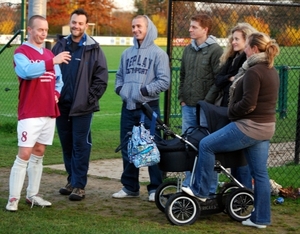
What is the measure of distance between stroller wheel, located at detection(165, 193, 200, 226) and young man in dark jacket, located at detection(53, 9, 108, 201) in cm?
149

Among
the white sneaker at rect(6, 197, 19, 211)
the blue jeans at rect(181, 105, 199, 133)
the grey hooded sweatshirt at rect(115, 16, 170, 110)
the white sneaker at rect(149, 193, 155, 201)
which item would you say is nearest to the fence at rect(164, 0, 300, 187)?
the blue jeans at rect(181, 105, 199, 133)

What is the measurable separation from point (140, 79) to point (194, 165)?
1.41 metres

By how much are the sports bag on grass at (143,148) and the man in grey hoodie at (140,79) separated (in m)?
0.80

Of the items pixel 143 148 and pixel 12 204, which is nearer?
pixel 143 148

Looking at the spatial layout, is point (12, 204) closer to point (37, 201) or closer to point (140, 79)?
point (37, 201)

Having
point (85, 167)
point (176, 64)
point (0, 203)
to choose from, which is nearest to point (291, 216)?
point (85, 167)

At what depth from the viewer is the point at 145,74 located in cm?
820

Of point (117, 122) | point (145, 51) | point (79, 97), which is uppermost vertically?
point (145, 51)

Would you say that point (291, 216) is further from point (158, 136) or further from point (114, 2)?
point (114, 2)

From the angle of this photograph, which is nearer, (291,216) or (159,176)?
(291,216)

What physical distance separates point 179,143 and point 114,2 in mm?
43359

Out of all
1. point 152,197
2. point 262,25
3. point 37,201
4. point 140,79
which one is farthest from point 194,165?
point 262,25

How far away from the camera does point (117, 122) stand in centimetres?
1662

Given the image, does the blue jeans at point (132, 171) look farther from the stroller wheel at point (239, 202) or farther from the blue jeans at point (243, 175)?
the stroller wheel at point (239, 202)
